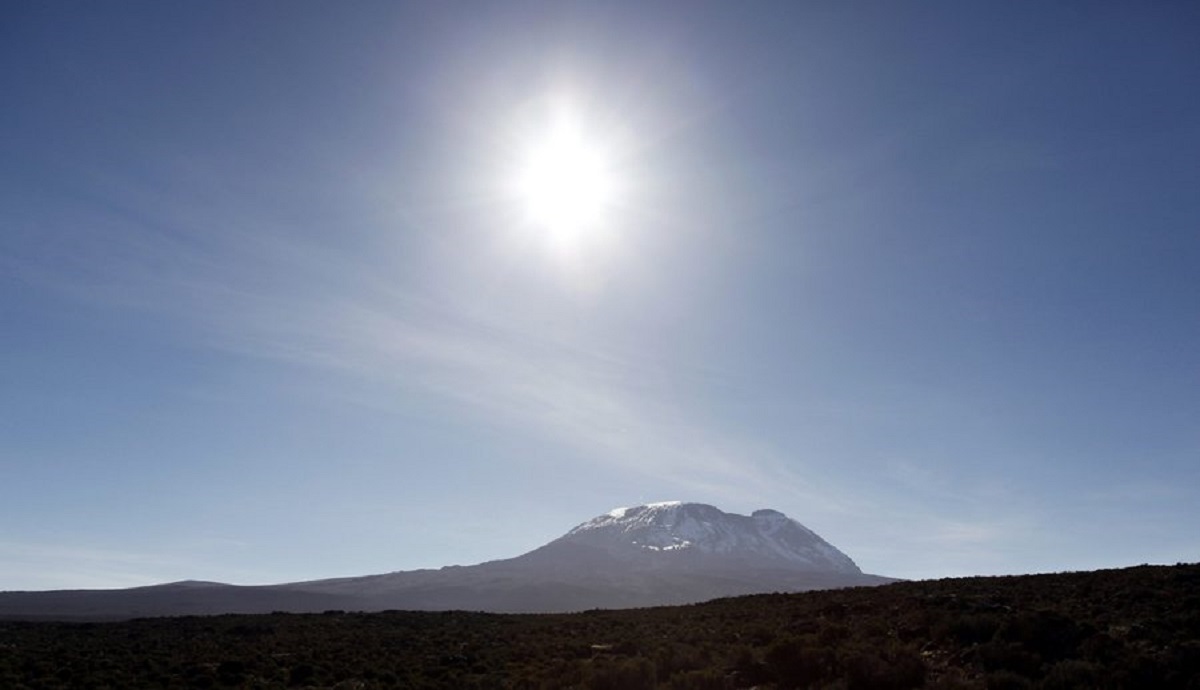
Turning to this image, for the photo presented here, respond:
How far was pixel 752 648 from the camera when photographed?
22094 millimetres

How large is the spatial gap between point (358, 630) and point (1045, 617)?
30.6 m

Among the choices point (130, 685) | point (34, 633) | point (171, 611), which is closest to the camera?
point (130, 685)

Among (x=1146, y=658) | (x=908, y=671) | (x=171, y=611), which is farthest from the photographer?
(x=171, y=611)

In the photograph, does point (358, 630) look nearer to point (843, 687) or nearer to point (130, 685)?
point (130, 685)

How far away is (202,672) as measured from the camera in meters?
24.7

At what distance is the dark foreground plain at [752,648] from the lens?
1744cm

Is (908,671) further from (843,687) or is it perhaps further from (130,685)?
(130,685)

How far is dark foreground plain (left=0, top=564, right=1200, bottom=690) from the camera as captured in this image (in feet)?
57.2

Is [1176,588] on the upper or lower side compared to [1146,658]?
upper

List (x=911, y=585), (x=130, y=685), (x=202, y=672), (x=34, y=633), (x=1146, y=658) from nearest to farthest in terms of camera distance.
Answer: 1. (x=1146, y=658)
2. (x=130, y=685)
3. (x=202, y=672)
4. (x=911, y=585)
5. (x=34, y=633)

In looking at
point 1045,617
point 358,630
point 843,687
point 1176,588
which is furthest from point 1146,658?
point 358,630

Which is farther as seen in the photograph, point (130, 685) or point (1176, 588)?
point (1176, 588)

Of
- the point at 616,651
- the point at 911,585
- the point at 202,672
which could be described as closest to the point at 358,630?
the point at 202,672

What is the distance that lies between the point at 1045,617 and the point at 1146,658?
4.47 m
